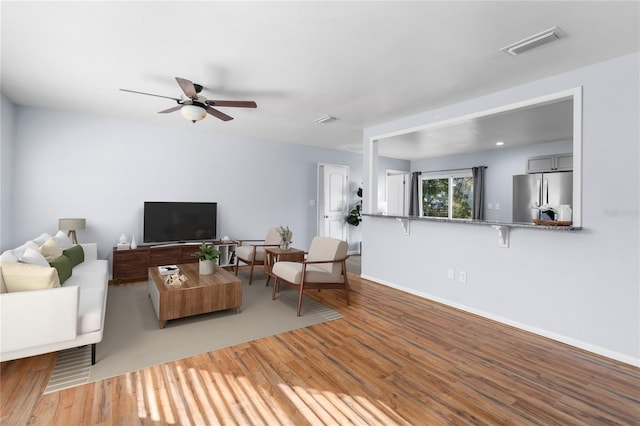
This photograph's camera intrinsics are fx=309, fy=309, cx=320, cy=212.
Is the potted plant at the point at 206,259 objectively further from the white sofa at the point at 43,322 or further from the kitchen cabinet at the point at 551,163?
the kitchen cabinet at the point at 551,163

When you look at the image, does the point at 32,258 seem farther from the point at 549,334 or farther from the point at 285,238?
the point at 549,334

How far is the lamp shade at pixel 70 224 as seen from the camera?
4.29m

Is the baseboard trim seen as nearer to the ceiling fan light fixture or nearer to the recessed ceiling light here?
the recessed ceiling light

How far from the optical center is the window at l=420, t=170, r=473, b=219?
7523 millimetres

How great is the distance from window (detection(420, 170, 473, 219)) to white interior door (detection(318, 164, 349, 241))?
2.29m

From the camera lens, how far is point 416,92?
140 inches

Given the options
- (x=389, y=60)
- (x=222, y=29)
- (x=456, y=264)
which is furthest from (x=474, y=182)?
(x=222, y=29)

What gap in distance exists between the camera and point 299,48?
2.60 metres

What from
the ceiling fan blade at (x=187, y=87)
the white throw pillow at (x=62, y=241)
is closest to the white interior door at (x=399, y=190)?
the ceiling fan blade at (x=187, y=87)

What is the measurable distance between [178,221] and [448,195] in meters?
6.29

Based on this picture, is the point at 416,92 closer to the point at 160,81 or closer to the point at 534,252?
the point at 534,252

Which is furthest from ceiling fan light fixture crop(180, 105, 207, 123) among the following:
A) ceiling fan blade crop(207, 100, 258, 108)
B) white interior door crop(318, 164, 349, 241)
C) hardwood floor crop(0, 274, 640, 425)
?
white interior door crop(318, 164, 349, 241)

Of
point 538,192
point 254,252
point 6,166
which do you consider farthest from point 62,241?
point 538,192

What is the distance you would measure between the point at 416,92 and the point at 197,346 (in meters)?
3.48
